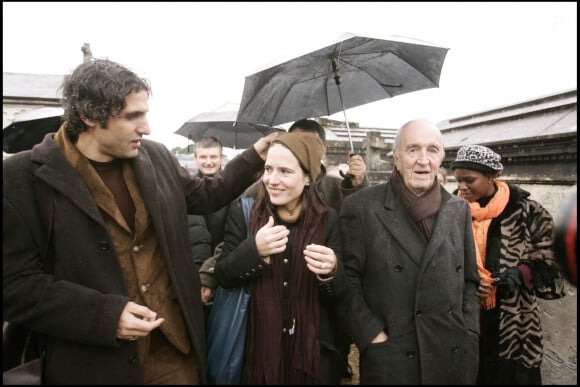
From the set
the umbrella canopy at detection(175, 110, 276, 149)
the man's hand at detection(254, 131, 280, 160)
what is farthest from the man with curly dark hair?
the umbrella canopy at detection(175, 110, 276, 149)

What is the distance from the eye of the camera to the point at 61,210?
5.09 feet

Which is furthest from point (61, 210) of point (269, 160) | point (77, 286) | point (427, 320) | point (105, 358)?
point (427, 320)

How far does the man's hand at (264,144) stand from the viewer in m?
2.27

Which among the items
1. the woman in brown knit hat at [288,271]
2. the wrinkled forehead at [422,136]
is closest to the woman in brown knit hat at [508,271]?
the wrinkled forehead at [422,136]

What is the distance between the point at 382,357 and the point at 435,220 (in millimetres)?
915

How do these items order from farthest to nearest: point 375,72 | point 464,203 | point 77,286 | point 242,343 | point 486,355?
point 375,72, point 486,355, point 464,203, point 242,343, point 77,286

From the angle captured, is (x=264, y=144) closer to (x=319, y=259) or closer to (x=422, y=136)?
(x=319, y=259)

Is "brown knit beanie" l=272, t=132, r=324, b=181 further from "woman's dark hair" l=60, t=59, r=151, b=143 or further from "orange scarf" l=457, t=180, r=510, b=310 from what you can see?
"orange scarf" l=457, t=180, r=510, b=310

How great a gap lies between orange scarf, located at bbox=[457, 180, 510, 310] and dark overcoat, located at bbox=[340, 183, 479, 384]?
0.67 metres

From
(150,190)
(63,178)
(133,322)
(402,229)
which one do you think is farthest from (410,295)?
(63,178)

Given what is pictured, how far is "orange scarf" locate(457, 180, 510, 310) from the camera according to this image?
271 centimetres

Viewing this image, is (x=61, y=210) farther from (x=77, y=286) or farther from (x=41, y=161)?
(x=77, y=286)

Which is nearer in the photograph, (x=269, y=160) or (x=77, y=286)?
(x=77, y=286)

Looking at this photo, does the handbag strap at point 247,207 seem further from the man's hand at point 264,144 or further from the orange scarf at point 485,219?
the orange scarf at point 485,219
